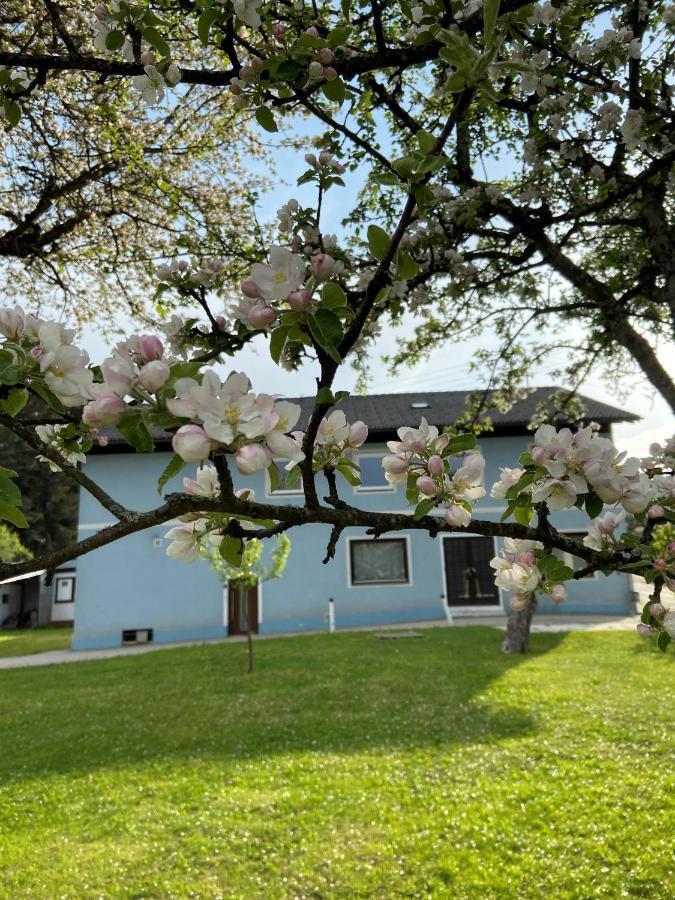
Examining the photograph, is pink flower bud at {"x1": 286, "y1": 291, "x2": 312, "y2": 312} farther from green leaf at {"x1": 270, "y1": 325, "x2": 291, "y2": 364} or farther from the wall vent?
the wall vent

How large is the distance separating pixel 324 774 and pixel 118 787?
1837mm

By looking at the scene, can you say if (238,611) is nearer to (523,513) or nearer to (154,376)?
(523,513)

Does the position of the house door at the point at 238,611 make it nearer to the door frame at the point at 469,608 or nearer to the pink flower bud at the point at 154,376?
the door frame at the point at 469,608

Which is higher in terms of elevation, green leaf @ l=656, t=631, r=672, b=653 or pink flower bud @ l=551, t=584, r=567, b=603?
pink flower bud @ l=551, t=584, r=567, b=603

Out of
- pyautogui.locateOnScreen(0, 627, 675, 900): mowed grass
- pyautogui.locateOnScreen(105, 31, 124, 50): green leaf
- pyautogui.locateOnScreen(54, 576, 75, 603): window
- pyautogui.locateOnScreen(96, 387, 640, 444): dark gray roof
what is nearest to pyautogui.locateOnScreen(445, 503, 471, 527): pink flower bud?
pyautogui.locateOnScreen(105, 31, 124, 50): green leaf

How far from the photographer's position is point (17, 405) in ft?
4.05

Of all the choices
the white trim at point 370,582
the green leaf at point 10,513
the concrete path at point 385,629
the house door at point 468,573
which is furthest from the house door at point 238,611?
the green leaf at point 10,513

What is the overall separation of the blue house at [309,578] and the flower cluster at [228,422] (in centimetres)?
1414

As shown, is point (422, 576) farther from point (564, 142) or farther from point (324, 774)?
point (564, 142)

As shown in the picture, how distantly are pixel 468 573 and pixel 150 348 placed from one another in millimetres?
16824

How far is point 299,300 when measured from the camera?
38.2 inches

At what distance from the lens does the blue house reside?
51.4 feet

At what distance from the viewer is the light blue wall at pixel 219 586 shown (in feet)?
51.4

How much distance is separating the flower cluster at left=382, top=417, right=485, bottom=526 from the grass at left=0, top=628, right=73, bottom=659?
1748cm
